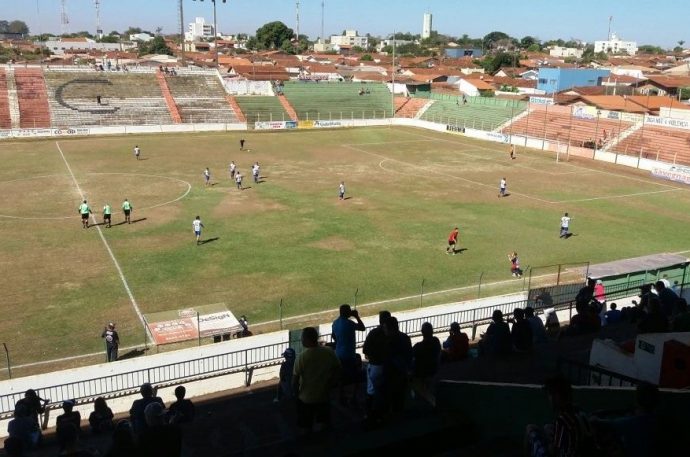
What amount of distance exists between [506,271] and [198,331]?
39.8ft

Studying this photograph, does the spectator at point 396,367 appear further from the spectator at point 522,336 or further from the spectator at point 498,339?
the spectator at point 522,336

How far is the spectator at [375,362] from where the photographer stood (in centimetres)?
785

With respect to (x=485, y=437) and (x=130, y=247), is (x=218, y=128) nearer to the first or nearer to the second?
Answer: (x=130, y=247)

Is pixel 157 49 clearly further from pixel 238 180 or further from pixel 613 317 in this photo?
pixel 613 317

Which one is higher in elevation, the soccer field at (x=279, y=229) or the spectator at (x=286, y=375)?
Answer: the spectator at (x=286, y=375)

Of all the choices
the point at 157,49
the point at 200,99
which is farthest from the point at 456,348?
the point at 157,49

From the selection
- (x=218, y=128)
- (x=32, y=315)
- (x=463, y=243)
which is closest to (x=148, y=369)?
(x=32, y=315)

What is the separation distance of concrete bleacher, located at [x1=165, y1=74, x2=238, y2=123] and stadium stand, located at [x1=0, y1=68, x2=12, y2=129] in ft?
55.2

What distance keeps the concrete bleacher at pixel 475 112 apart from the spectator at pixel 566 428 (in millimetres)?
64022

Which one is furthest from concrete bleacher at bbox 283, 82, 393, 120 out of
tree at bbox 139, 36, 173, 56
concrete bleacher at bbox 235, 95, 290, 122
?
tree at bbox 139, 36, 173, 56

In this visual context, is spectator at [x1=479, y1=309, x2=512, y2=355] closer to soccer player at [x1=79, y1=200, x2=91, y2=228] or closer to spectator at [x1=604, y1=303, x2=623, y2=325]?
spectator at [x1=604, y1=303, x2=623, y2=325]

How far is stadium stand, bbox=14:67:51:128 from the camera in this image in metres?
61.8

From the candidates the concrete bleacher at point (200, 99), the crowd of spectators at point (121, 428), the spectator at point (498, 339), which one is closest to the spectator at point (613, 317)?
the spectator at point (498, 339)

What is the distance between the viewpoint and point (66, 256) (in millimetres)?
24359
